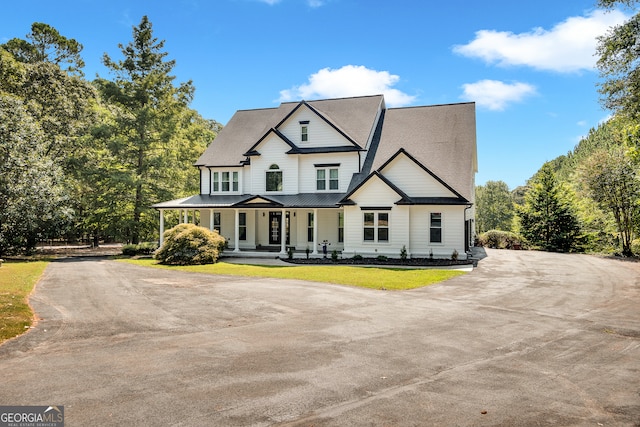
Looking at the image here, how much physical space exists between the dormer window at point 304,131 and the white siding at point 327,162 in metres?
1.34

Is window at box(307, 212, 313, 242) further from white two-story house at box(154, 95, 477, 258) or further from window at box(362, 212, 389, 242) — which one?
window at box(362, 212, 389, 242)

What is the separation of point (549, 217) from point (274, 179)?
23.2 meters

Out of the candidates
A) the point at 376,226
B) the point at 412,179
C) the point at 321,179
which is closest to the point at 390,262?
the point at 376,226

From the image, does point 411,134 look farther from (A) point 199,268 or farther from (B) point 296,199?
(A) point 199,268

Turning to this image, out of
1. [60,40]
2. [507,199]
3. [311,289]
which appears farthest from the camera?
[507,199]

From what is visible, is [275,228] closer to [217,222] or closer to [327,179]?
[217,222]

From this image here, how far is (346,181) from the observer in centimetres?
3005

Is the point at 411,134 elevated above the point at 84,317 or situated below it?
above

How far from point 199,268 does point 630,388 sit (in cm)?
2031

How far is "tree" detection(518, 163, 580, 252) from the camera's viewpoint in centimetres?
3559

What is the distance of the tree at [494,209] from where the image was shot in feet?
254

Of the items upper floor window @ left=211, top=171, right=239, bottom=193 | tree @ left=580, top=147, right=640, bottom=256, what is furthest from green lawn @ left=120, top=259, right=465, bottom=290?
tree @ left=580, top=147, right=640, bottom=256

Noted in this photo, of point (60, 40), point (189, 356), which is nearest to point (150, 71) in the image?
point (60, 40)

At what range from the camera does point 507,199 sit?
3093 inches
